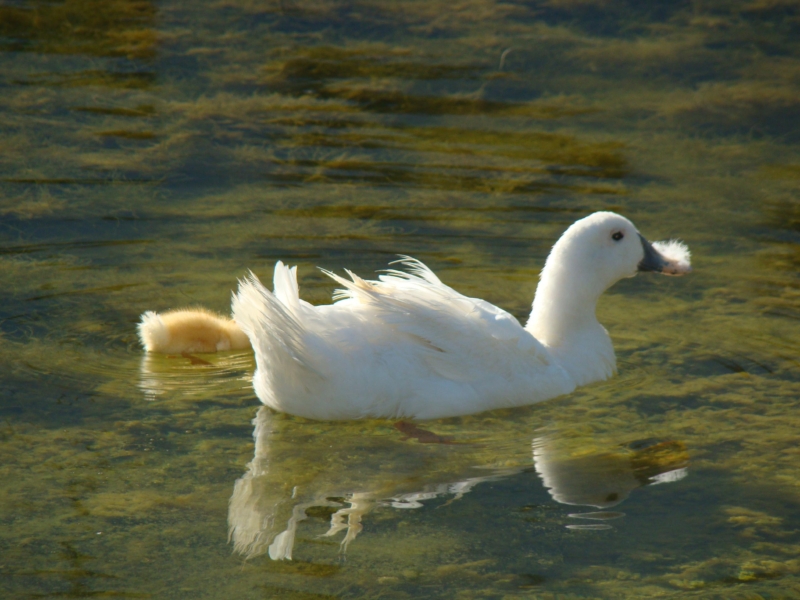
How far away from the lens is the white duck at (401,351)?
5.12 m

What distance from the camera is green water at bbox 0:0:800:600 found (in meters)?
4.37

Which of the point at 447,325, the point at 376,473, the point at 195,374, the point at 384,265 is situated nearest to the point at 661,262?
the point at 447,325

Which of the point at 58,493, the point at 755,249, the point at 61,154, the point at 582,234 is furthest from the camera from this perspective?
the point at 61,154

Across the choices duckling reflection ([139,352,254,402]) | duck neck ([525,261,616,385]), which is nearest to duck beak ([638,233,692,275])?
duck neck ([525,261,616,385])

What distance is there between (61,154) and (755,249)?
6.05 meters

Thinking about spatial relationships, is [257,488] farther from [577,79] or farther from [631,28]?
[631,28]

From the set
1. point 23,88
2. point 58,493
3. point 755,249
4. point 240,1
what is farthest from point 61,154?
point 755,249

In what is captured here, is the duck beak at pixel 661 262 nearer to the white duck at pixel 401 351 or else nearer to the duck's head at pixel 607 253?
the duck's head at pixel 607 253

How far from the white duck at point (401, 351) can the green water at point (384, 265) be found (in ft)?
0.61

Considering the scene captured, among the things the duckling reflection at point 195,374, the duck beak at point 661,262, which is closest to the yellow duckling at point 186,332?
the duckling reflection at point 195,374

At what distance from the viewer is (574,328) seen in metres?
6.04

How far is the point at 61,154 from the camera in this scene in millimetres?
9250

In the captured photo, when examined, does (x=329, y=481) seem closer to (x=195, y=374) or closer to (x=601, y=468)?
(x=601, y=468)

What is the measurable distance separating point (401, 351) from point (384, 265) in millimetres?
2146
